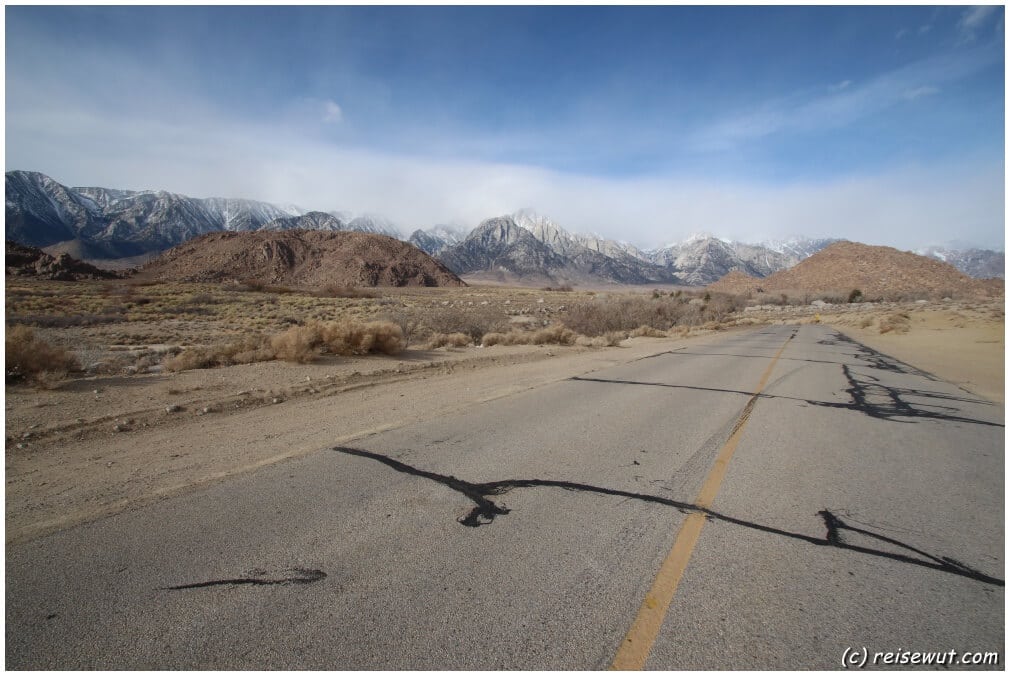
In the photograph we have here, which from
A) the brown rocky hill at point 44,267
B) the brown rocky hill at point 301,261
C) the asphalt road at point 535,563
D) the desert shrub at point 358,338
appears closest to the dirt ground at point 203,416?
the desert shrub at point 358,338

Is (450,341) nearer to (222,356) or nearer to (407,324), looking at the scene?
(407,324)

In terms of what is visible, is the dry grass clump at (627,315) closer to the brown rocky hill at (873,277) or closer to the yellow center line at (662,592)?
the yellow center line at (662,592)

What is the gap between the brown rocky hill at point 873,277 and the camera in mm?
85125

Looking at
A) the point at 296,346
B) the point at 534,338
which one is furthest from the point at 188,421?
the point at 534,338

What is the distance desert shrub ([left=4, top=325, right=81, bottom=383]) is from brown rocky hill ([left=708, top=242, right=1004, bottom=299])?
98.3 m

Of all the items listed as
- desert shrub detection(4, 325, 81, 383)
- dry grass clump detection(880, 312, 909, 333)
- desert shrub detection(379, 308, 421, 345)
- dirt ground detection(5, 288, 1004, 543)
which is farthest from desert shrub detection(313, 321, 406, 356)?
dry grass clump detection(880, 312, 909, 333)

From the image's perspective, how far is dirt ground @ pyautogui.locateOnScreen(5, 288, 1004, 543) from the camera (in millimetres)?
4383

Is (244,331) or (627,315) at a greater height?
(627,315)

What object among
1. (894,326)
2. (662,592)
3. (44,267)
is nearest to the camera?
(662,592)

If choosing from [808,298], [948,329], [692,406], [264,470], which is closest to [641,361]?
[692,406]

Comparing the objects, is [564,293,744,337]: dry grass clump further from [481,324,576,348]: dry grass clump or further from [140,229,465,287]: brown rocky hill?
[140,229,465,287]: brown rocky hill

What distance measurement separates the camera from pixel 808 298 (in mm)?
87500

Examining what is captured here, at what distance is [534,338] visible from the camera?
20.0 metres

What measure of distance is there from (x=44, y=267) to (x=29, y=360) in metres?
93.7
